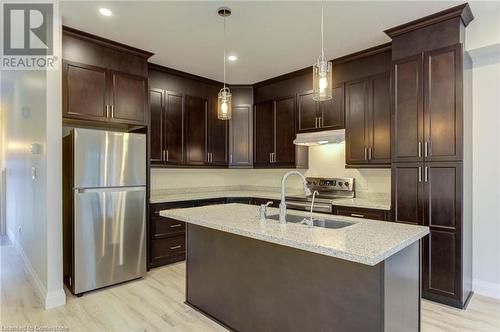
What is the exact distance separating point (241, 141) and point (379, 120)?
229 centimetres

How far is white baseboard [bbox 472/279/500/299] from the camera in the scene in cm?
295

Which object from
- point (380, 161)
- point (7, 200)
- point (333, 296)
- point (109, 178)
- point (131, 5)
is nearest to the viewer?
point (333, 296)

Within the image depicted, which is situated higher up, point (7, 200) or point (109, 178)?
point (109, 178)

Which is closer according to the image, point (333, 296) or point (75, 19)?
point (333, 296)

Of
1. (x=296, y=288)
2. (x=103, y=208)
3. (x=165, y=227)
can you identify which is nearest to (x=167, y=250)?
(x=165, y=227)

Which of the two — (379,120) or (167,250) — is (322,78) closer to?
(379,120)

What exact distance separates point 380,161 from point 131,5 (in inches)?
121

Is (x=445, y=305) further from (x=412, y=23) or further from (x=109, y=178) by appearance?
(x=109, y=178)

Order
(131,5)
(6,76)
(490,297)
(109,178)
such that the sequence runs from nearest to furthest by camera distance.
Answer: (131,5) → (490,297) → (109,178) → (6,76)

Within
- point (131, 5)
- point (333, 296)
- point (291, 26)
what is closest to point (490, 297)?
point (333, 296)

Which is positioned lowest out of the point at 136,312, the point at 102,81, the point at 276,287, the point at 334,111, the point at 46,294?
the point at 136,312

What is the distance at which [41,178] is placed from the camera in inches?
117

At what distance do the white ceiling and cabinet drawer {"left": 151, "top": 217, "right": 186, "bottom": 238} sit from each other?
2145 mm

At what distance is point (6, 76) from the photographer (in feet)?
15.4
